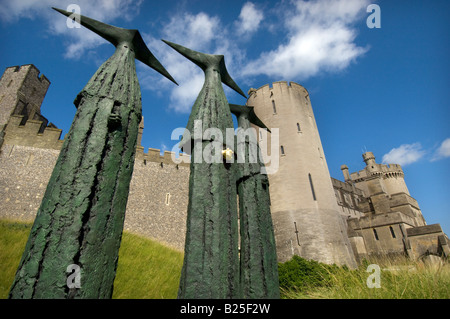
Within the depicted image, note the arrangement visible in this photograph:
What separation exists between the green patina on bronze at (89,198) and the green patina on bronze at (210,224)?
0.46m

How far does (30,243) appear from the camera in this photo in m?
1.23

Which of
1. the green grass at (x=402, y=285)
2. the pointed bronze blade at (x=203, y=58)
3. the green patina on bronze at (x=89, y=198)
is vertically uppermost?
the pointed bronze blade at (x=203, y=58)

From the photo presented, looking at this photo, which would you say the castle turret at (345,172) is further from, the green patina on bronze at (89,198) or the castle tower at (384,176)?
the green patina on bronze at (89,198)

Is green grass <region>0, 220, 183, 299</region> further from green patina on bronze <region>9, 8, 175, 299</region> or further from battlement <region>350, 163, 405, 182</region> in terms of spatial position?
battlement <region>350, 163, 405, 182</region>

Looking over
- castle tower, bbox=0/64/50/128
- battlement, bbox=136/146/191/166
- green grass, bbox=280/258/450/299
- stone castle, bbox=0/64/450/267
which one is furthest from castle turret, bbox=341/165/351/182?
castle tower, bbox=0/64/50/128

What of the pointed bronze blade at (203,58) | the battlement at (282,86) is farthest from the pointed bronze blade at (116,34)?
the battlement at (282,86)

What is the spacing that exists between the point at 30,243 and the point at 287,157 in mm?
14264

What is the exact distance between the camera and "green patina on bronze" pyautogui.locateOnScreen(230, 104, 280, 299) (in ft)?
5.90

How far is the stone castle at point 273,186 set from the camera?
39.3ft

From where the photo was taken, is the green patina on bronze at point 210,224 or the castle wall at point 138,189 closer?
the green patina on bronze at point 210,224

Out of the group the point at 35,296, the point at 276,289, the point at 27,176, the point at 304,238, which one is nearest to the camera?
the point at 35,296

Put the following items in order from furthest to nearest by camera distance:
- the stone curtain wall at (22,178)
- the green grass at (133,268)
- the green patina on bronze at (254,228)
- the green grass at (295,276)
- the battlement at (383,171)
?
the battlement at (383,171) → the stone curtain wall at (22,178) → the green grass at (133,268) → the green grass at (295,276) → the green patina on bronze at (254,228)
